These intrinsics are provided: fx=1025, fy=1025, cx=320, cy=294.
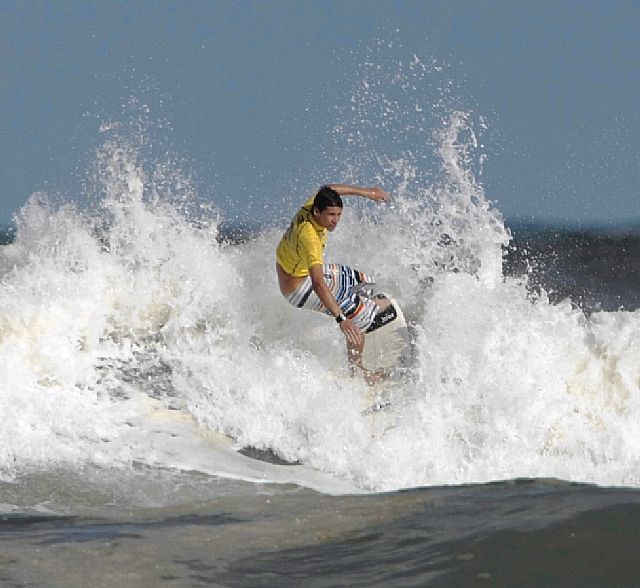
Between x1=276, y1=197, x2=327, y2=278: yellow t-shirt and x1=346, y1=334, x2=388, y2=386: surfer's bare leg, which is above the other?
x1=276, y1=197, x2=327, y2=278: yellow t-shirt

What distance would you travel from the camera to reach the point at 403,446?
7527mm

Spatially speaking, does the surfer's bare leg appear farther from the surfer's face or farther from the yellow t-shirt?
the surfer's face

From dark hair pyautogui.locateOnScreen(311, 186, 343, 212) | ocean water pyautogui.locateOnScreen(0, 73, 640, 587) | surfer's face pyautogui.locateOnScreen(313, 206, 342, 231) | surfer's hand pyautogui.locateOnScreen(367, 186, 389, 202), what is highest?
surfer's hand pyautogui.locateOnScreen(367, 186, 389, 202)

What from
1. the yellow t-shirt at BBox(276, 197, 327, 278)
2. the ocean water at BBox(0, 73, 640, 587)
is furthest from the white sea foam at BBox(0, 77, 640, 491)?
the yellow t-shirt at BBox(276, 197, 327, 278)

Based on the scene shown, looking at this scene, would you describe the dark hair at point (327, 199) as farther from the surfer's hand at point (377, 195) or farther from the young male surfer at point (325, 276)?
the surfer's hand at point (377, 195)

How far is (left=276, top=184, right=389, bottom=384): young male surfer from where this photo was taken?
8.14 metres

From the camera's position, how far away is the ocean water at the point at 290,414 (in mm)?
5109

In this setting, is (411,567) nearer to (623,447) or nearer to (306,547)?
(306,547)

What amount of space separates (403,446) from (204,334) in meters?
3.03

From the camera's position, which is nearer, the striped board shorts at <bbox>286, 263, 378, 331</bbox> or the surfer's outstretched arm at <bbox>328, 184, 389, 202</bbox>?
the striped board shorts at <bbox>286, 263, 378, 331</bbox>

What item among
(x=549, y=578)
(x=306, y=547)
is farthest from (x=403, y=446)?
(x=549, y=578)

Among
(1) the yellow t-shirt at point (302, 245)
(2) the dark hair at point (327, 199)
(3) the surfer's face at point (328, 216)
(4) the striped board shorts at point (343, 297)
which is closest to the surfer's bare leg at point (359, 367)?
(4) the striped board shorts at point (343, 297)

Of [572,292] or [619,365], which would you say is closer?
[619,365]

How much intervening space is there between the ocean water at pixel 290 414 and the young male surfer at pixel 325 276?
0.47 metres
